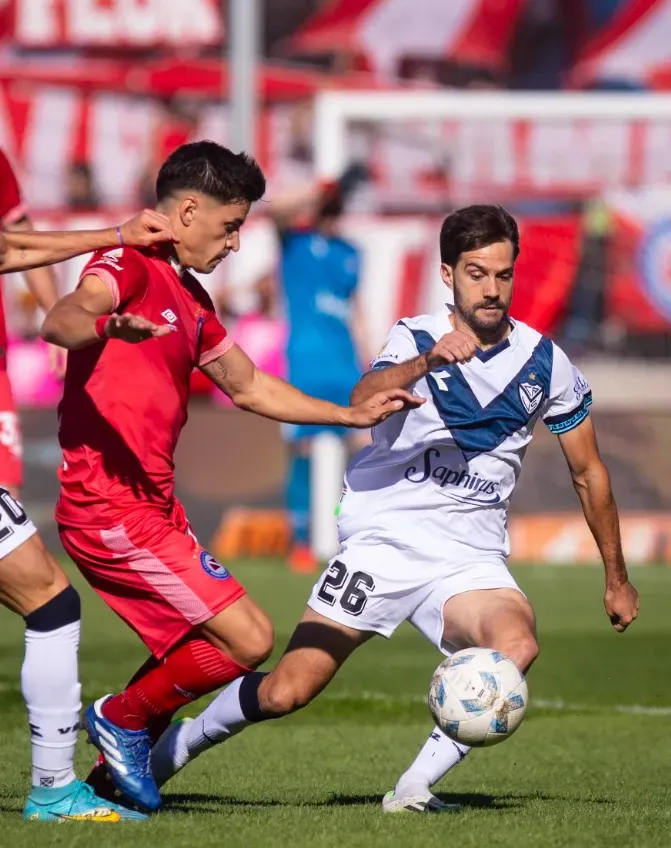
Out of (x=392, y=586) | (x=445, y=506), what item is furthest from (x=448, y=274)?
(x=392, y=586)

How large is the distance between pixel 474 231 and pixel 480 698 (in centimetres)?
162

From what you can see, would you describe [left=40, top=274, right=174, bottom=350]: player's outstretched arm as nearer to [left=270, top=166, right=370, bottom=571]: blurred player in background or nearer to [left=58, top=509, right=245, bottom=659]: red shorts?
[left=58, top=509, right=245, bottom=659]: red shorts

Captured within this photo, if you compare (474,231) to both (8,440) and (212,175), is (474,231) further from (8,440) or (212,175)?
(8,440)

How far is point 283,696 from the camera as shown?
576 cm

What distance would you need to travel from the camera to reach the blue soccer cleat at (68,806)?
5367mm

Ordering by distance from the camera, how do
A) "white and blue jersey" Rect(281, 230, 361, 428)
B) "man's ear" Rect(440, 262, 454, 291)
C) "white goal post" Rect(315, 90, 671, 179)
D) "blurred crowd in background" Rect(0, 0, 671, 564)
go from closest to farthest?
"man's ear" Rect(440, 262, 454, 291) < "white and blue jersey" Rect(281, 230, 361, 428) < "white goal post" Rect(315, 90, 671, 179) < "blurred crowd in background" Rect(0, 0, 671, 564)

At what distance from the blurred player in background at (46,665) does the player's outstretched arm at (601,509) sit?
75.0 inches

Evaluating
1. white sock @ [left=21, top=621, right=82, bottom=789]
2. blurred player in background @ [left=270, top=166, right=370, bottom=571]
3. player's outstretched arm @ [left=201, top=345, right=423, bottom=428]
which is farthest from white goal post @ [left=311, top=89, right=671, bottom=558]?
white sock @ [left=21, top=621, right=82, bottom=789]

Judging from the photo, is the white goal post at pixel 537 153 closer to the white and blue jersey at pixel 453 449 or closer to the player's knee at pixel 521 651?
the white and blue jersey at pixel 453 449

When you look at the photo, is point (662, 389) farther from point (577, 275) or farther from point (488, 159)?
point (488, 159)

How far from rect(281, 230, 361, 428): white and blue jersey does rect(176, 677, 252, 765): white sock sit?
7619 mm

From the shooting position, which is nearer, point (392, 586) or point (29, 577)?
→ point (29, 577)

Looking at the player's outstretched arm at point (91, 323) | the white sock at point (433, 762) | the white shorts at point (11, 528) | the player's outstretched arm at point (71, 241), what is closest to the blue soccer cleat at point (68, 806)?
the white shorts at point (11, 528)

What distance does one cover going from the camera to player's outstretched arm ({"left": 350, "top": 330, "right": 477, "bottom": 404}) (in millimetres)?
5469
